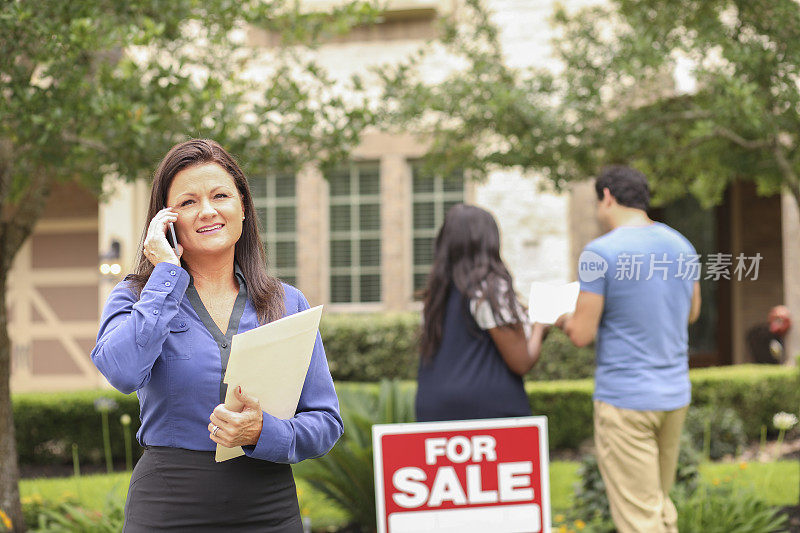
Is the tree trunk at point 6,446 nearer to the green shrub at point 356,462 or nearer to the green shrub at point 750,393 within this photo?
the green shrub at point 356,462

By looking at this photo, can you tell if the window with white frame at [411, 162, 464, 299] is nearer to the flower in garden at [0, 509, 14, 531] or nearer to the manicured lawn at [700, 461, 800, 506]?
the manicured lawn at [700, 461, 800, 506]

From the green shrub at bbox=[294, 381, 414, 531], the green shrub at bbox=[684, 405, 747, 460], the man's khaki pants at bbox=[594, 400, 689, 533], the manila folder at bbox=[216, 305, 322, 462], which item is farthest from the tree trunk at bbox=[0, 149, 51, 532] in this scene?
the green shrub at bbox=[684, 405, 747, 460]

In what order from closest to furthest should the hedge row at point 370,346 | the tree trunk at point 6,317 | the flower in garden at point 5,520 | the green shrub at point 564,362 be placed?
the flower in garden at point 5,520 → the tree trunk at point 6,317 → the green shrub at point 564,362 → the hedge row at point 370,346

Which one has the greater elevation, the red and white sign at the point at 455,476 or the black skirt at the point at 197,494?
the black skirt at the point at 197,494

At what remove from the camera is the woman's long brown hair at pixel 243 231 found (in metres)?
2.00

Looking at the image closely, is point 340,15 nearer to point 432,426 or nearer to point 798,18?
point 798,18

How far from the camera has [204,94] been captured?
445 centimetres

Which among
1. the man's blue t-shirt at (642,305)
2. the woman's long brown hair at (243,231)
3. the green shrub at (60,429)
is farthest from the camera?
the green shrub at (60,429)

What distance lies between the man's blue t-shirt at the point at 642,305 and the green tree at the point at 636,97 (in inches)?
57.9

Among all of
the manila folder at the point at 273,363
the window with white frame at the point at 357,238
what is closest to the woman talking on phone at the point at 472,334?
the manila folder at the point at 273,363

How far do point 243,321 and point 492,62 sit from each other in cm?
488

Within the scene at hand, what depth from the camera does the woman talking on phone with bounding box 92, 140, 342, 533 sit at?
180 centimetres

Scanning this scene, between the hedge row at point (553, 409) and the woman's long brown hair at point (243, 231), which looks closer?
the woman's long brown hair at point (243, 231)

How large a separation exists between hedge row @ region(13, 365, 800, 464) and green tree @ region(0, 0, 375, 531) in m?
3.35
